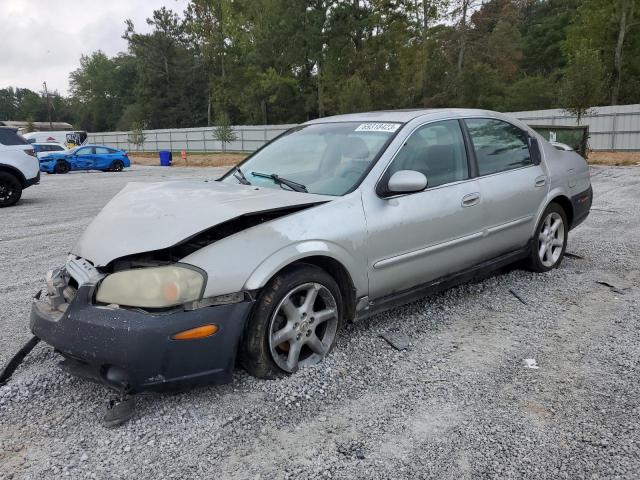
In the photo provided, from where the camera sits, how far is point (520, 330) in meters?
3.70

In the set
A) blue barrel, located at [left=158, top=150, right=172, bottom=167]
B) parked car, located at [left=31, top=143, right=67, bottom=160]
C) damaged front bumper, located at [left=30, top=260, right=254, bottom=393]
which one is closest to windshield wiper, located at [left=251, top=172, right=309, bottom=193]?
damaged front bumper, located at [left=30, top=260, right=254, bottom=393]

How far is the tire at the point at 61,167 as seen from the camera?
78.2ft

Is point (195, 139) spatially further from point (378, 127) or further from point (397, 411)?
point (397, 411)

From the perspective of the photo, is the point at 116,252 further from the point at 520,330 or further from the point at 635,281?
the point at 635,281

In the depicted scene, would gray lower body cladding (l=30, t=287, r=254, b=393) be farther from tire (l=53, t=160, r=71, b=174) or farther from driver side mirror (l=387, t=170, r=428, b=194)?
tire (l=53, t=160, r=71, b=174)

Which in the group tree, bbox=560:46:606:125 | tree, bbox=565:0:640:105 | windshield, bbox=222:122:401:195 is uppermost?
tree, bbox=565:0:640:105

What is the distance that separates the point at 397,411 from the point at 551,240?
3.04 m

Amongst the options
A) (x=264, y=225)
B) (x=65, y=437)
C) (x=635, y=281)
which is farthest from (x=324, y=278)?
(x=635, y=281)

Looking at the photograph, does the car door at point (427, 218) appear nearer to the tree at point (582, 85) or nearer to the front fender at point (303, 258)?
the front fender at point (303, 258)

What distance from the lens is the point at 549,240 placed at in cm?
494

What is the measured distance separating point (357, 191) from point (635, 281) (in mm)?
3045

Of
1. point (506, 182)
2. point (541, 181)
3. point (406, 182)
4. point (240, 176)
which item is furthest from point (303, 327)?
point (541, 181)

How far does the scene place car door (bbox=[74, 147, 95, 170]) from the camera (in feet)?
80.7

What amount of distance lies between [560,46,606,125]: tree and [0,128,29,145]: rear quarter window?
72.9 ft
